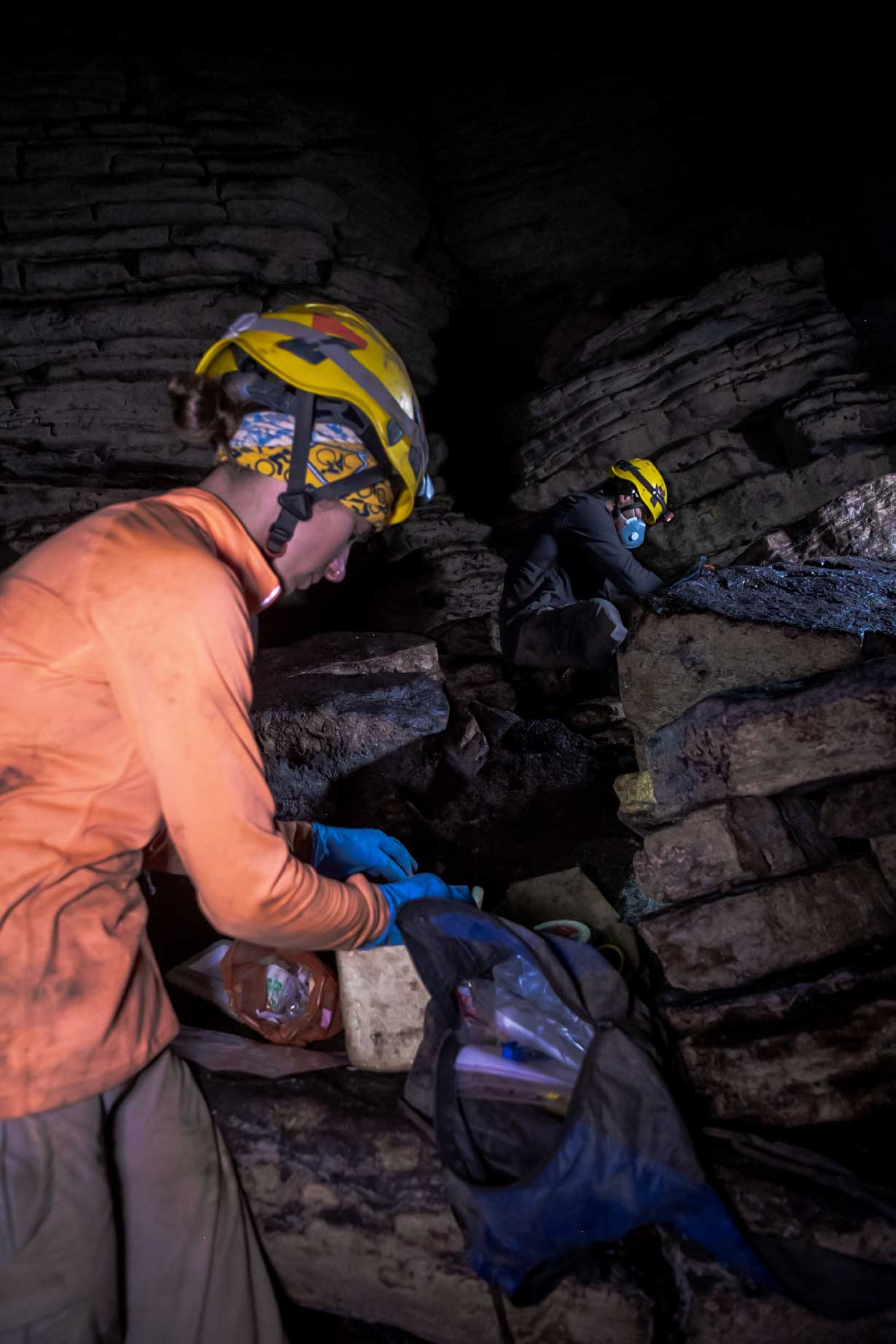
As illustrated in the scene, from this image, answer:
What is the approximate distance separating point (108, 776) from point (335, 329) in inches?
59.3

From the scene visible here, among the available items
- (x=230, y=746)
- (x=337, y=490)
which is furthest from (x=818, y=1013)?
(x=337, y=490)

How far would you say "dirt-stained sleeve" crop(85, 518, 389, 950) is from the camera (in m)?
1.44

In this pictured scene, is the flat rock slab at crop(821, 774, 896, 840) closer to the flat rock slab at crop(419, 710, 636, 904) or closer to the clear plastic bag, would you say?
the clear plastic bag

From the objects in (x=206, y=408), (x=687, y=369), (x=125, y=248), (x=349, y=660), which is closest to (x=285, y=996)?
(x=206, y=408)

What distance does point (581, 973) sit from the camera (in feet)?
6.91

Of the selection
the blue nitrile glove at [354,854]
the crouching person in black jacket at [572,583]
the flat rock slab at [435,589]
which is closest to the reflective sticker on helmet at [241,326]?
the blue nitrile glove at [354,854]

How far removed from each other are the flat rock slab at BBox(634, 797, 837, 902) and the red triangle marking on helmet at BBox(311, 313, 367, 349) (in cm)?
201

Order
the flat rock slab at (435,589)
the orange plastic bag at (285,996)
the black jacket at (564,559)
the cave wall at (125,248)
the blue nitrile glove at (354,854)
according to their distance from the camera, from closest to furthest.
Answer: the orange plastic bag at (285,996)
the blue nitrile glove at (354,854)
the black jacket at (564,559)
the cave wall at (125,248)
the flat rock slab at (435,589)

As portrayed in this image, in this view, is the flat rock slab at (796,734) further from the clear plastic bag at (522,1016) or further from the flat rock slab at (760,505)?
the flat rock slab at (760,505)

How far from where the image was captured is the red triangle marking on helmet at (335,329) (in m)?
2.07

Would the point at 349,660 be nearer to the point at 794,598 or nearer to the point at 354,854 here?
the point at 354,854

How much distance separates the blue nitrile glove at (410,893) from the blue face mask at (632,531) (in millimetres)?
5181

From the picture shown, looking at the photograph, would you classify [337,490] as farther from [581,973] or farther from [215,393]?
[581,973]

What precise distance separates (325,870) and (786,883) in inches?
68.3
